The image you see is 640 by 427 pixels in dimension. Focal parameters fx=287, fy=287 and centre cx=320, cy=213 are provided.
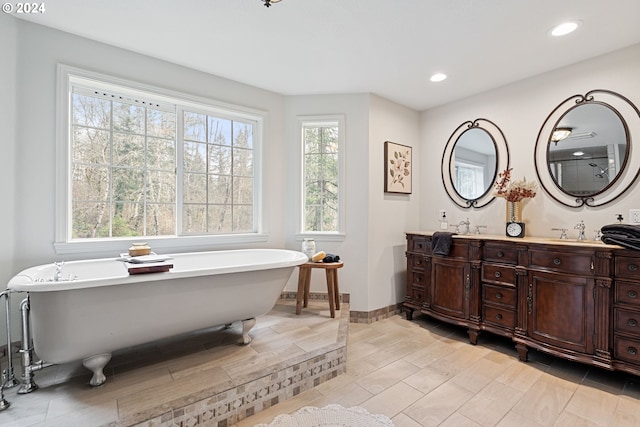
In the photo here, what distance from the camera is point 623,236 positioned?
1.99 m

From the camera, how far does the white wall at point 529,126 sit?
2346 mm

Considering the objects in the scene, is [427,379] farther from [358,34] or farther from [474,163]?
[358,34]

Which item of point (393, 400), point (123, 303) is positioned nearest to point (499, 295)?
point (393, 400)

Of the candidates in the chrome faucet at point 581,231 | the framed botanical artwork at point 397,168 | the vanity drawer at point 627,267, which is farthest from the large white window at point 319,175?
the vanity drawer at point 627,267

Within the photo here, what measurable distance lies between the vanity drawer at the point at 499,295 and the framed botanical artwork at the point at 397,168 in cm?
143

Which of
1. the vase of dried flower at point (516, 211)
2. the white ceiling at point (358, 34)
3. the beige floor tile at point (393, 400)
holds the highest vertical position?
the white ceiling at point (358, 34)

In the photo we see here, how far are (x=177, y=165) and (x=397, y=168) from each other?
2.48 metres

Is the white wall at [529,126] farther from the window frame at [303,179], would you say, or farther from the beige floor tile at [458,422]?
the beige floor tile at [458,422]

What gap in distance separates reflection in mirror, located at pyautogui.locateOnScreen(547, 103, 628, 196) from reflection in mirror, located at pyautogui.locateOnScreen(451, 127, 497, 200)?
552 mm

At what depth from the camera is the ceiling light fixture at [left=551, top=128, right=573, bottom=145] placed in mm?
2603

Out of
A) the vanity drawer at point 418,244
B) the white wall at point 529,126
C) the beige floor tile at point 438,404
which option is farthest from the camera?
the vanity drawer at point 418,244

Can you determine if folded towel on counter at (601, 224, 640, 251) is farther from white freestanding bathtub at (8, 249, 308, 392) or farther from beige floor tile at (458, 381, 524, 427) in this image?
white freestanding bathtub at (8, 249, 308, 392)

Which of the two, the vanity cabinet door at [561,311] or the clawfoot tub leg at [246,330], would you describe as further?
the clawfoot tub leg at [246,330]

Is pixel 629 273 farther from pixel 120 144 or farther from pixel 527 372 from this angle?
pixel 120 144
